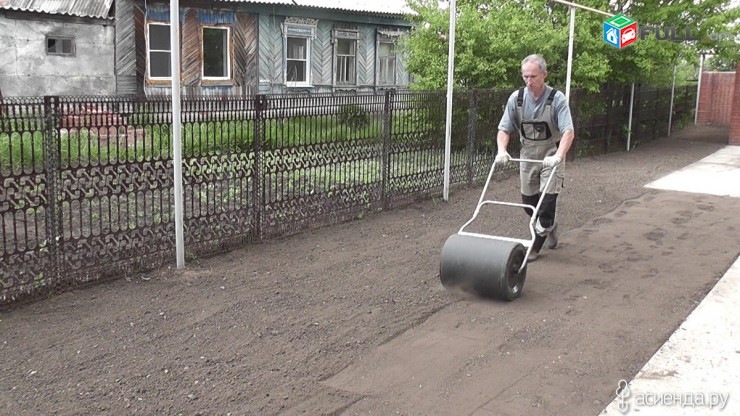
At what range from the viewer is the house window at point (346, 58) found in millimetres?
21625

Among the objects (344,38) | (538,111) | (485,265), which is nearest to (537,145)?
(538,111)

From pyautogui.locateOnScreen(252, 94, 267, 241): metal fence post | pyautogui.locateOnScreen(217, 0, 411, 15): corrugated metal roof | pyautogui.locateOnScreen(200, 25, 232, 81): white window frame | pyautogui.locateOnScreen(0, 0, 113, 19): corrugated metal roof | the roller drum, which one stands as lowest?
the roller drum

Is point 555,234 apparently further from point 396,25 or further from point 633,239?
point 396,25

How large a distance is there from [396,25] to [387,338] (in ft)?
62.5

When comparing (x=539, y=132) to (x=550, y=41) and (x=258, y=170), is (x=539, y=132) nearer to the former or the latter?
(x=258, y=170)

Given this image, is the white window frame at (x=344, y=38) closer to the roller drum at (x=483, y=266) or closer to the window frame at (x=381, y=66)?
the window frame at (x=381, y=66)

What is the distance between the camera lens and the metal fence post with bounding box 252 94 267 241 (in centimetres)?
733

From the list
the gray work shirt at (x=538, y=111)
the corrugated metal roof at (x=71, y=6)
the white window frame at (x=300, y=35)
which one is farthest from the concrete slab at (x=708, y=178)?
the corrugated metal roof at (x=71, y=6)

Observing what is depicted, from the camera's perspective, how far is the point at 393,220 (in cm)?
913

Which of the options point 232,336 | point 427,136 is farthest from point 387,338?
point 427,136

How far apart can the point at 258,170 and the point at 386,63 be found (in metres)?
16.6

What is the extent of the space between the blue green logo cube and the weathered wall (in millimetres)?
10705

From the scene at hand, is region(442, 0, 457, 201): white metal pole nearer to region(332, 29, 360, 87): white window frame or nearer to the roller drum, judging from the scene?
the roller drum

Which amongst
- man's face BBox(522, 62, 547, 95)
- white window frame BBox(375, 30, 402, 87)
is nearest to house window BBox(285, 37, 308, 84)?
white window frame BBox(375, 30, 402, 87)
